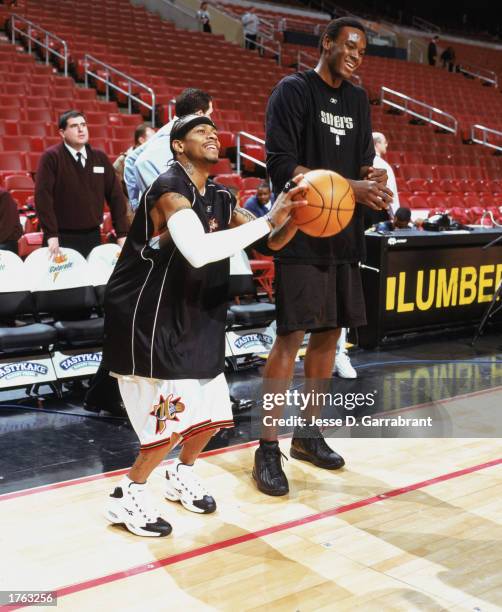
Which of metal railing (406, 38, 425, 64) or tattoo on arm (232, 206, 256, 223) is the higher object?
metal railing (406, 38, 425, 64)

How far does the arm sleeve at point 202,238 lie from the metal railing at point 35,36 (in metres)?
10.4

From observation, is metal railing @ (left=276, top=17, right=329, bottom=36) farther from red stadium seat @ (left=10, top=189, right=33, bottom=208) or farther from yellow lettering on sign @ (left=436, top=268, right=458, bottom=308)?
yellow lettering on sign @ (left=436, top=268, right=458, bottom=308)

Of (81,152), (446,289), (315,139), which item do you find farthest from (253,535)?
(446,289)

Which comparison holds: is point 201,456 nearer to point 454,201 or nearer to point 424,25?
point 454,201

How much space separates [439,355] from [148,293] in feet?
11.8

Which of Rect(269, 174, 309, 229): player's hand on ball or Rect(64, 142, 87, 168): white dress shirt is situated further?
Rect(64, 142, 87, 168): white dress shirt

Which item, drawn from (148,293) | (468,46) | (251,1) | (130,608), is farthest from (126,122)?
(468,46)

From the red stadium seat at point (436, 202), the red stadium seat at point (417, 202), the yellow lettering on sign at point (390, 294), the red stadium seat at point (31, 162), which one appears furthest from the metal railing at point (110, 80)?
the yellow lettering on sign at point (390, 294)

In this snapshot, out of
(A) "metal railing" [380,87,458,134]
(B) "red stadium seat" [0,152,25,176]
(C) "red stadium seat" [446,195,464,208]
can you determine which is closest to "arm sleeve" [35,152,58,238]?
(B) "red stadium seat" [0,152,25,176]

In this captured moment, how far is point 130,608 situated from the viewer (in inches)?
87.4

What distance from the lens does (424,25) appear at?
23.7 meters

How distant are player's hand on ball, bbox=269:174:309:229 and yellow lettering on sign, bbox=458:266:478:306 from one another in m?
4.01

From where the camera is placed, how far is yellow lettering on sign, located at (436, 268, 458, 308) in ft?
20.0

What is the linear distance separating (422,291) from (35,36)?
31.1 feet
